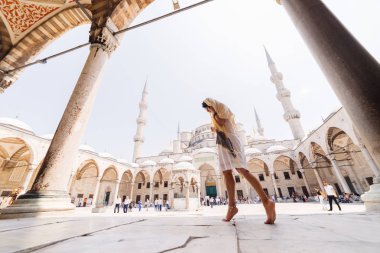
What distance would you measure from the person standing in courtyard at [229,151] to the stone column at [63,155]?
7.63 ft

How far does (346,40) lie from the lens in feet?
5.07

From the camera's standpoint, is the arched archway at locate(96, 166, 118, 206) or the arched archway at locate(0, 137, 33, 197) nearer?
the arched archway at locate(0, 137, 33, 197)

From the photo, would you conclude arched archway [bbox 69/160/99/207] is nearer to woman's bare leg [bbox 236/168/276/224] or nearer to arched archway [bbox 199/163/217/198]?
arched archway [bbox 199/163/217/198]

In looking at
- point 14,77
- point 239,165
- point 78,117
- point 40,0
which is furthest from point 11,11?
point 239,165

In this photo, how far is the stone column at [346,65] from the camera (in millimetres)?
1258

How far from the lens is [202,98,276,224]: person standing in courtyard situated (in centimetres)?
188

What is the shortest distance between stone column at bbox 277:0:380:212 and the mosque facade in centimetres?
1163

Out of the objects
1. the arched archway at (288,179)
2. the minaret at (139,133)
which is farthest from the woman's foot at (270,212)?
the minaret at (139,133)

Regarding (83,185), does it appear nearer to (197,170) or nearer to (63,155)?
(197,170)

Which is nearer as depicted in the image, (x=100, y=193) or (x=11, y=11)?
(x=11, y=11)

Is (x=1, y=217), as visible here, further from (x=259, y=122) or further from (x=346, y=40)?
(x=259, y=122)

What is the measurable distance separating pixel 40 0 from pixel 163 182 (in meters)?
26.8

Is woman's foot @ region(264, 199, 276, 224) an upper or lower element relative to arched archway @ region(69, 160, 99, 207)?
lower

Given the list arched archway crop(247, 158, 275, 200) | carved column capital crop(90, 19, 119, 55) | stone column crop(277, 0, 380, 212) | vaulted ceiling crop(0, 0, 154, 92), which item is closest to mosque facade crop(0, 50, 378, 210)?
arched archway crop(247, 158, 275, 200)
